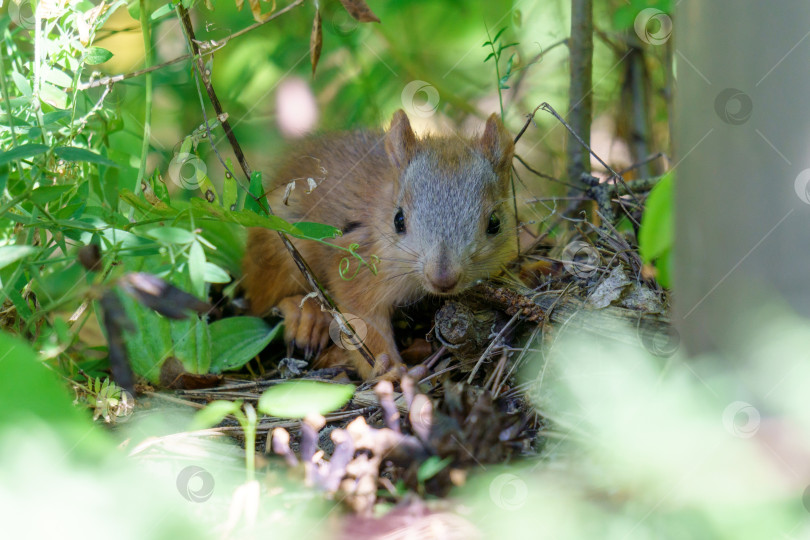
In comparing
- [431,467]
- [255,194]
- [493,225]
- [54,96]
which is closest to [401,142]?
[493,225]

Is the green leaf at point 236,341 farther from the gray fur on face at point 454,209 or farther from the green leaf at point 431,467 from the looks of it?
the green leaf at point 431,467

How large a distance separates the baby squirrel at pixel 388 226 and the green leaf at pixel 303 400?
2.77ft

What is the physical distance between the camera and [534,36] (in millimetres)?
3883

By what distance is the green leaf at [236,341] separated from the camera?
8.52ft

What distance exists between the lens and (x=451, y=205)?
2.65 metres

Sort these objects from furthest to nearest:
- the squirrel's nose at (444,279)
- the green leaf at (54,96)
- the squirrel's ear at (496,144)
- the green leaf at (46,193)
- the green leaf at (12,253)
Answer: the squirrel's ear at (496,144), the squirrel's nose at (444,279), the green leaf at (54,96), the green leaf at (46,193), the green leaf at (12,253)

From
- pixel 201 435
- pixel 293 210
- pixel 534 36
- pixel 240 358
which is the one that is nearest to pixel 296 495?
pixel 201 435

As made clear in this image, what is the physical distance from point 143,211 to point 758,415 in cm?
159

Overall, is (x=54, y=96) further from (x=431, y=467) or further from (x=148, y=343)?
(x=431, y=467)

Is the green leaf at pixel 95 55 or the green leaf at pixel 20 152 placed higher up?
the green leaf at pixel 95 55

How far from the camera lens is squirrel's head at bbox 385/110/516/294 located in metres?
2.47

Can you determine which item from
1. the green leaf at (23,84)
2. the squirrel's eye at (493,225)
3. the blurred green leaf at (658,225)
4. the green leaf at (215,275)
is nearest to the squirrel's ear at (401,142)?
the squirrel's eye at (493,225)

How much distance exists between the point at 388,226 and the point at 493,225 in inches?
16.0

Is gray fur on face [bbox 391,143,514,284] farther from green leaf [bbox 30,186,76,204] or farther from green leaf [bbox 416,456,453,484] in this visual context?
green leaf [bbox 30,186,76,204]
